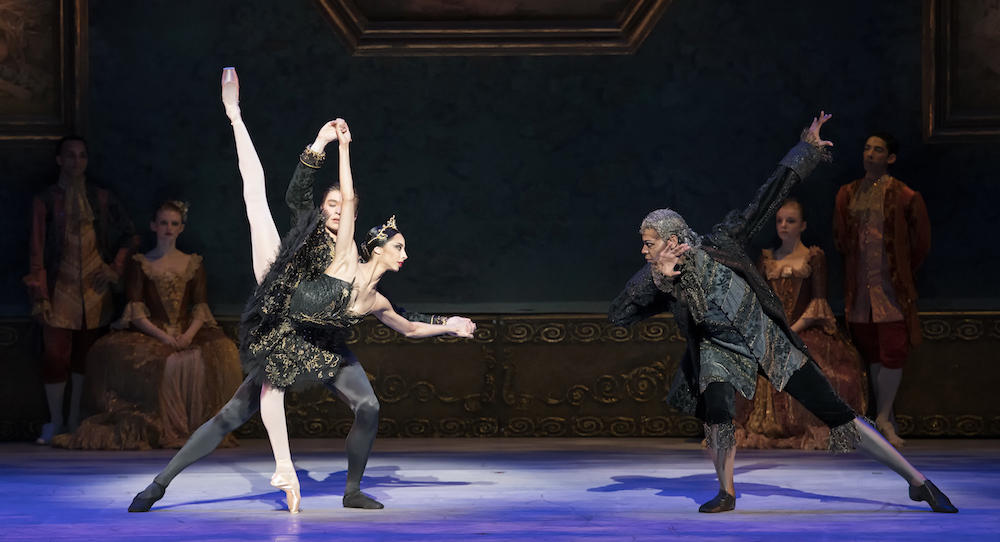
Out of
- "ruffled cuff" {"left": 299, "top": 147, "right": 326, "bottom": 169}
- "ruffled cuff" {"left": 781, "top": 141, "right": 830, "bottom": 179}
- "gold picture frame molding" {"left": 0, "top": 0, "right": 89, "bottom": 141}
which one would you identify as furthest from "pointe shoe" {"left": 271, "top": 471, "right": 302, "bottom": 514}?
"gold picture frame molding" {"left": 0, "top": 0, "right": 89, "bottom": 141}

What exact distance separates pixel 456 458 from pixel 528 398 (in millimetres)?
882

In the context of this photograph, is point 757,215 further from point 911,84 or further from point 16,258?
point 16,258

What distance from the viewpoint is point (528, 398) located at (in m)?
6.32

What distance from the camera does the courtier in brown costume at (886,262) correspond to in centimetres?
599

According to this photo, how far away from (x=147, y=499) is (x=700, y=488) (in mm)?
2213

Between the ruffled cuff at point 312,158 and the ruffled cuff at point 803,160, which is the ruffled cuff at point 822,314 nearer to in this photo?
the ruffled cuff at point 803,160

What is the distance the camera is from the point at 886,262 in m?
6.02

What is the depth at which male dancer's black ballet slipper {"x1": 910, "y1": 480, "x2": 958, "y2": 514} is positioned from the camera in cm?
409

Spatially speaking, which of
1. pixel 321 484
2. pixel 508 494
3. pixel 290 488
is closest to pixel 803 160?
pixel 508 494

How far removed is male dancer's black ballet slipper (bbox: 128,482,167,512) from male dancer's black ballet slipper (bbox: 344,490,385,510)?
26.8 inches

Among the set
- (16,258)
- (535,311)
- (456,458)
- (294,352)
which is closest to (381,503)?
(294,352)

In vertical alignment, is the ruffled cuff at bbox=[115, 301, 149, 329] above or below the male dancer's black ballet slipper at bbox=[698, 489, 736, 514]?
above

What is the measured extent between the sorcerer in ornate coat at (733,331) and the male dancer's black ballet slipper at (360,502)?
3.94ft

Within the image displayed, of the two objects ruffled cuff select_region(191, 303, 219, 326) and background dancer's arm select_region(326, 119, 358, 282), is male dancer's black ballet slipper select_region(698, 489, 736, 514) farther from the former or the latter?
ruffled cuff select_region(191, 303, 219, 326)
